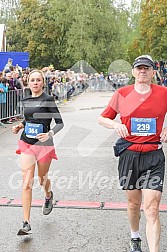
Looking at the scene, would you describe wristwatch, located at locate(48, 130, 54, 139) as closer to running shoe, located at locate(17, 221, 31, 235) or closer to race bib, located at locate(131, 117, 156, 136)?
running shoe, located at locate(17, 221, 31, 235)

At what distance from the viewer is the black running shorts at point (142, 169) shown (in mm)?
4586

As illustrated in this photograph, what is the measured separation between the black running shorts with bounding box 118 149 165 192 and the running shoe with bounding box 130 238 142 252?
552mm

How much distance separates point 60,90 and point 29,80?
2169cm

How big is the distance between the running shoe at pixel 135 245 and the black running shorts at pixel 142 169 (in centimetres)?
55

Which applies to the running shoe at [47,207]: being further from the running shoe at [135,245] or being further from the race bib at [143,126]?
the race bib at [143,126]

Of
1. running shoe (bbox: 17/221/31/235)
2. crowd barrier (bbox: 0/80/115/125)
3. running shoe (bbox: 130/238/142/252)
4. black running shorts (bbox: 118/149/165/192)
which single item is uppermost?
black running shorts (bbox: 118/149/165/192)

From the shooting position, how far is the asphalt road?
5141 millimetres

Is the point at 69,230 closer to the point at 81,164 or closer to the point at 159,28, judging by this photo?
the point at 81,164

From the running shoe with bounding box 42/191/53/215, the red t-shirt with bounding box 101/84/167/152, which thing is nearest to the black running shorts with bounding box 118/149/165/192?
the red t-shirt with bounding box 101/84/167/152

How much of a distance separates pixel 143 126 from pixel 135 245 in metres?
1.16

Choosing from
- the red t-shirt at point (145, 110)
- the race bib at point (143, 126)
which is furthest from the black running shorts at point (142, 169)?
the race bib at point (143, 126)

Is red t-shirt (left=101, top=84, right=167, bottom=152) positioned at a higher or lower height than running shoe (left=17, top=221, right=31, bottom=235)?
higher

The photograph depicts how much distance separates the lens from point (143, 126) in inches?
180

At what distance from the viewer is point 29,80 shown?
5723 millimetres
